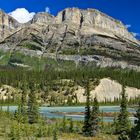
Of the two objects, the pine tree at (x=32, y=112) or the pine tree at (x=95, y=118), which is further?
the pine tree at (x=32, y=112)

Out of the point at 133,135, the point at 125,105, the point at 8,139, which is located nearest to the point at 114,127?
the point at 125,105

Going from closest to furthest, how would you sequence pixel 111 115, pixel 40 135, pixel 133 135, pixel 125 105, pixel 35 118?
pixel 133 135, pixel 40 135, pixel 125 105, pixel 35 118, pixel 111 115

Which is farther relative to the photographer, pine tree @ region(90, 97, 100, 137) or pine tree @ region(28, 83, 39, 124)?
pine tree @ region(28, 83, 39, 124)

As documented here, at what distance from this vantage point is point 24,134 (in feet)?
298

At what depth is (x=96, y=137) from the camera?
97062 millimetres

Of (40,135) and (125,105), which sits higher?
(125,105)

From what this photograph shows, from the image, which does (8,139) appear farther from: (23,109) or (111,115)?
(111,115)

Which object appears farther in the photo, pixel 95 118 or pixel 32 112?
pixel 32 112

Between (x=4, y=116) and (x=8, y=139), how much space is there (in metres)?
51.5

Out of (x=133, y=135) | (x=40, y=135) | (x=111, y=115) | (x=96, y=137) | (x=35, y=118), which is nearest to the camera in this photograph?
(x=133, y=135)

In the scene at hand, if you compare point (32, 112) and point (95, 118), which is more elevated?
point (32, 112)

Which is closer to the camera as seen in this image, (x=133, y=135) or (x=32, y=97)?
(x=133, y=135)

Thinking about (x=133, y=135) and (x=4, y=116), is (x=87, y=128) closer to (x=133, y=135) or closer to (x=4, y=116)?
(x=4, y=116)

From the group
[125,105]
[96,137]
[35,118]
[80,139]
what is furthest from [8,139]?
[35,118]
